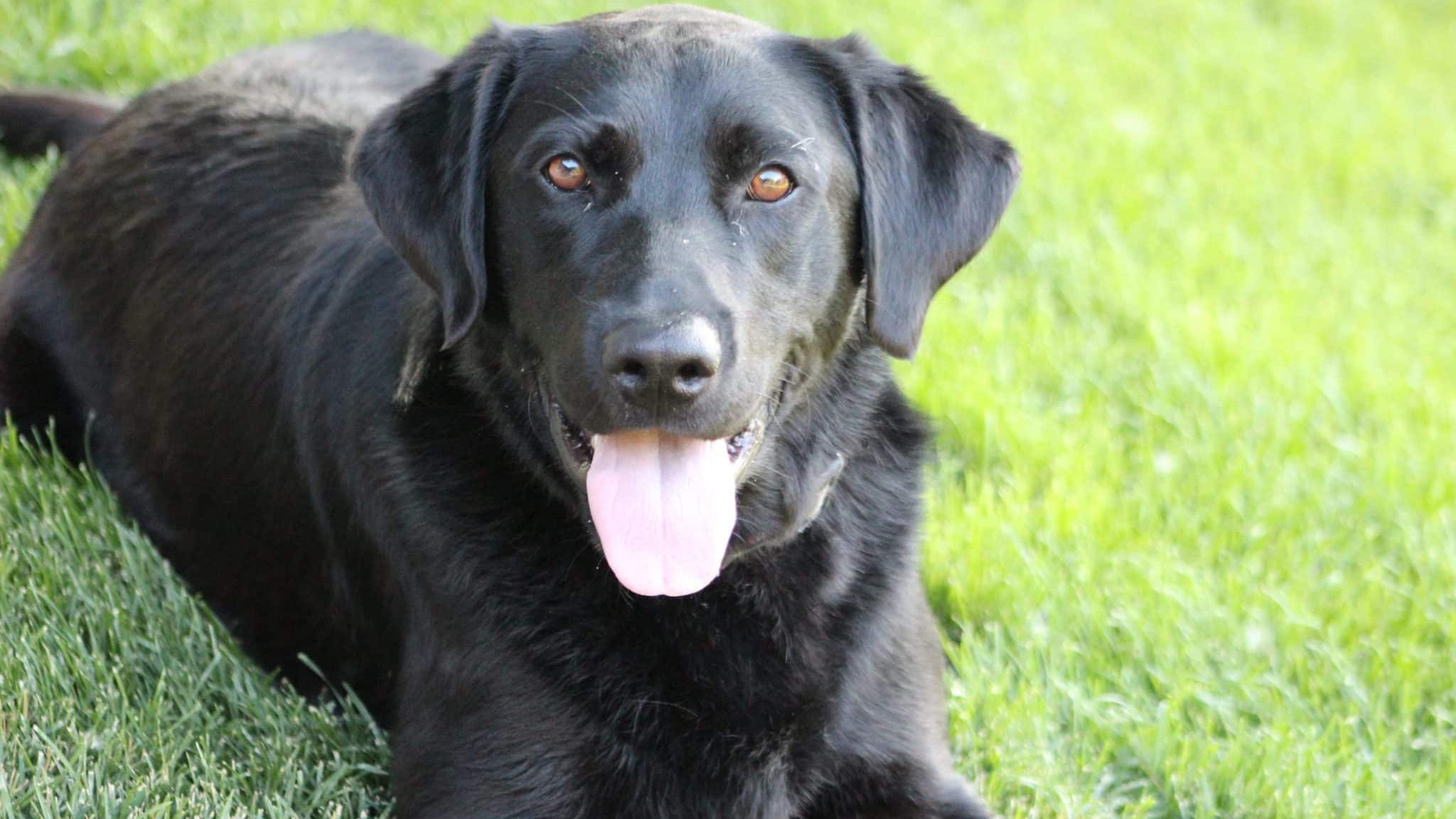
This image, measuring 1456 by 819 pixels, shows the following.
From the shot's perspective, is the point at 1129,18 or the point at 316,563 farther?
the point at 1129,18

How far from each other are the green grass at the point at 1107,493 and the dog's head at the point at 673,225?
0.95 m

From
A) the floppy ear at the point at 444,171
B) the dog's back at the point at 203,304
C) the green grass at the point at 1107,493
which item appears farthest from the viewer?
the dog's back at the point at 203,304

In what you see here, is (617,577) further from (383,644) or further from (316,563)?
(316,563)

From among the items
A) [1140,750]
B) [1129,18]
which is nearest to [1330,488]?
[1140,750]

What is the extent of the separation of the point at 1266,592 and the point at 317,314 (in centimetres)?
247

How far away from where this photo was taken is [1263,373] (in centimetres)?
517

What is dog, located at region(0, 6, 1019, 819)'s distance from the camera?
8.57 ft

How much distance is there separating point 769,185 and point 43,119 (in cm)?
303

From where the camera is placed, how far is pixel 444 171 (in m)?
2.81

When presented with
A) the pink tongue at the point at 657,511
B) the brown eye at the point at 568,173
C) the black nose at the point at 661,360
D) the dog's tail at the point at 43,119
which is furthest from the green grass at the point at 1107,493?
the brown eye at the point at 568,173

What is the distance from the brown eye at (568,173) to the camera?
8.87ft

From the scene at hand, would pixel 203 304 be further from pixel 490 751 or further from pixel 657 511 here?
pixel 657 511

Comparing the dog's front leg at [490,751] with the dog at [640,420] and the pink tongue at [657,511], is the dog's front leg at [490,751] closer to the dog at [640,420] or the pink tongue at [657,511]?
the dog at [640,420]

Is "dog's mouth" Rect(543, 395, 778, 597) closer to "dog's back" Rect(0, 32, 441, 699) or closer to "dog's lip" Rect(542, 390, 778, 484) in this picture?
"dog's lip" Rect(542, 390, 778, 484)
